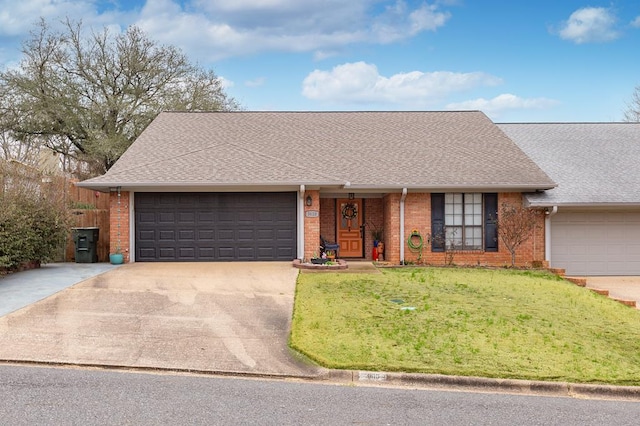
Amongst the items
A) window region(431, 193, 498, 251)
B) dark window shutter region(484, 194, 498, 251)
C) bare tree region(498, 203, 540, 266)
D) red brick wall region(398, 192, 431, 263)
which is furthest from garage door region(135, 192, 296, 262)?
bare tree region(498, 203, 540, 266)

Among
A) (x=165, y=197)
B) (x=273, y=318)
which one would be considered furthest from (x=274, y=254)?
(x=273, y=318)

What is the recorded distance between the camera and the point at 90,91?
28.6 meters

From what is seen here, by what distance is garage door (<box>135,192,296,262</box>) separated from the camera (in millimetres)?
15578

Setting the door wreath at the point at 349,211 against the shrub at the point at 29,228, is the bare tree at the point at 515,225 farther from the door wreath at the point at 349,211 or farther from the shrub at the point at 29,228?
the shrub at the point at 29,228

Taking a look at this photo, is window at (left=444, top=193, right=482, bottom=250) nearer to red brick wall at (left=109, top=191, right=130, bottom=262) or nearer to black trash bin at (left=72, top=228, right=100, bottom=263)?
red brick wall at (left=109, top=191, right=130, bottom=262)

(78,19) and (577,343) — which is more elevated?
(78,19)

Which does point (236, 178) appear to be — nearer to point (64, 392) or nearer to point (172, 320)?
point (172, 320)

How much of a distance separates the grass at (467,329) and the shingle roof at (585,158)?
14.8 ft

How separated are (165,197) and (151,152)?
2226 millimetres

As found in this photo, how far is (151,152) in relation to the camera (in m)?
17.0

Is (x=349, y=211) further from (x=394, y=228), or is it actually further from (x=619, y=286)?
(x=619, y=286)

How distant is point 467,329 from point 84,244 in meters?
12.2

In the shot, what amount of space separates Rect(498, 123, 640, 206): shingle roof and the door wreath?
548 centimetres

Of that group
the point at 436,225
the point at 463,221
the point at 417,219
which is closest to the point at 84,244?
the point at 417,219
